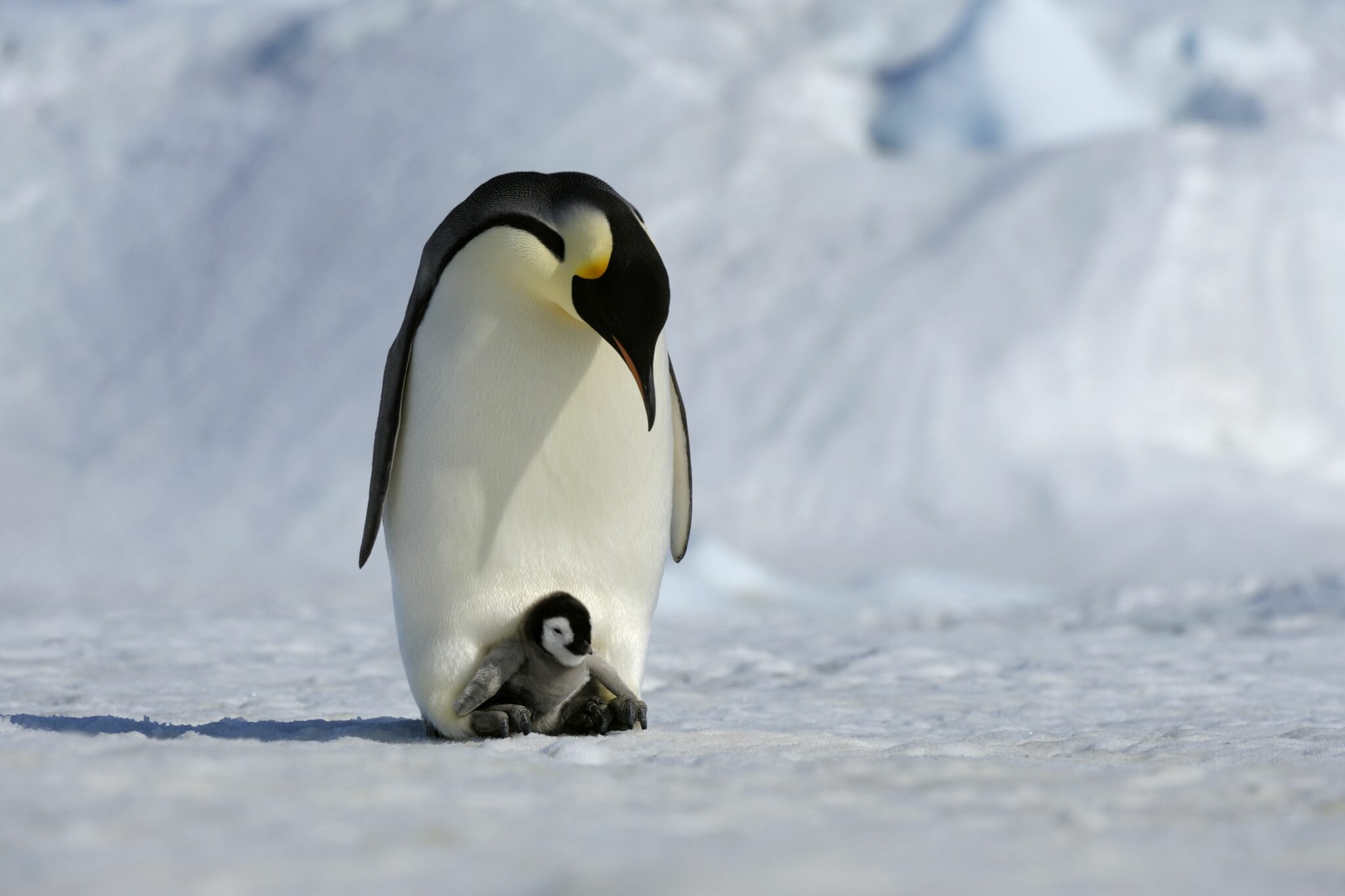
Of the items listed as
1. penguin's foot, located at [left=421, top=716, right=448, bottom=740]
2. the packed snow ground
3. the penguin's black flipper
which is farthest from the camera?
the penguin's black flipper

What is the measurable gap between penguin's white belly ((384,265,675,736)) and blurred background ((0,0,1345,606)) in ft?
15.3

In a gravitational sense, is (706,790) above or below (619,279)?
below

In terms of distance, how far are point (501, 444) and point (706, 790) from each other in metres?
1.00

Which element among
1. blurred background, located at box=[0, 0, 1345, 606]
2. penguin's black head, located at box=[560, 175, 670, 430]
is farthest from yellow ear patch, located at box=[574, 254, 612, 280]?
blurred background, located at box=[0, 0, 1345, 606]

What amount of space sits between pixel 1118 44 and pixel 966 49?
215 centimetres

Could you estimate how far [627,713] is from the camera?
2.73 m

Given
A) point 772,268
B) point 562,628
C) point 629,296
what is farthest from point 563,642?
point 772,268

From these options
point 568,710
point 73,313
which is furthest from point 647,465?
point 73,313

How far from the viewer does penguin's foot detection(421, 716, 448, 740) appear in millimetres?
2811

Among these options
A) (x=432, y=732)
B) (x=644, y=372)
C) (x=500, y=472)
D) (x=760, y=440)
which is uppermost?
(x=760, y=440)

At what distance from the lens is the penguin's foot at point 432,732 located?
2.81 m

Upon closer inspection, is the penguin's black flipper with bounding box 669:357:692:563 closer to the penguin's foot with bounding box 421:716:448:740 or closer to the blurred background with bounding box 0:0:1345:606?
the penguin's foot with bounding box 421:716:448:740

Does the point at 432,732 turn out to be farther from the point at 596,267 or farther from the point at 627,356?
the point at 596,267

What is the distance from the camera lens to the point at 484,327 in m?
2.75
